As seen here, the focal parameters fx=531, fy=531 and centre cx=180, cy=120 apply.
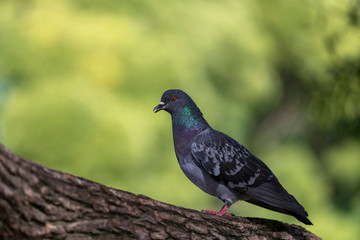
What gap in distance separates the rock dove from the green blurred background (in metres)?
2.35

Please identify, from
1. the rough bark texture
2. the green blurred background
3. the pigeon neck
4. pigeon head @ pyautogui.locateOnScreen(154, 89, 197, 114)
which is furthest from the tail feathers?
the green blurred background

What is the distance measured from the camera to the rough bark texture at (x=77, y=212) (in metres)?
2.62

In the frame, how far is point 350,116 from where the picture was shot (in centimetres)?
622

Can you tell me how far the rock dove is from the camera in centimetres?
400

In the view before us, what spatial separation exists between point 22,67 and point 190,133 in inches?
252

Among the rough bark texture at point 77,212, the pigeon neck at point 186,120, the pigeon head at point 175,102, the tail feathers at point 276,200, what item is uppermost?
the pigeon head at point 175,102

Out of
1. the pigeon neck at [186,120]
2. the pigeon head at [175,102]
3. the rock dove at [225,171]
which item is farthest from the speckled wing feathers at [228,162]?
the pigeon head at [175,102]

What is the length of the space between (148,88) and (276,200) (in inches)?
236

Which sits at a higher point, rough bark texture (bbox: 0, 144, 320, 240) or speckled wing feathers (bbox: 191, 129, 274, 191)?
speckled wing feathers (bbox: 191, 129, 274, 191)

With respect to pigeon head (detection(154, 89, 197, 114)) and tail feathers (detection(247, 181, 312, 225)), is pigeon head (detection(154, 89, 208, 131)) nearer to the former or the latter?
pigeon head (detection(154, 89, 197, 114))

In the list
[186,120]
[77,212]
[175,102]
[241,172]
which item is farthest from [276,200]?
[77,212]

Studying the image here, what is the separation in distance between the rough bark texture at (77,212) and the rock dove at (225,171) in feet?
1.69

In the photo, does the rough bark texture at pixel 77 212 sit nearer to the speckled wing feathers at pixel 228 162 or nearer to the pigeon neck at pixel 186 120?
the speckled wing feathers at pixel 228 162

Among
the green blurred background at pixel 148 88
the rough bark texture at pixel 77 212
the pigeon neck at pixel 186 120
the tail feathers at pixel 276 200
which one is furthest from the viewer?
the green blurred background at pixel 148 88
